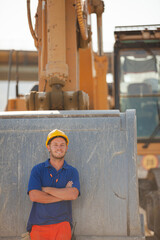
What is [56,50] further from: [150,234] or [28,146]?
[150,234]

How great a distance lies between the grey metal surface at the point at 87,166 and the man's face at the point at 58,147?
0.31m

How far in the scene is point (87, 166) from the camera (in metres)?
2.30

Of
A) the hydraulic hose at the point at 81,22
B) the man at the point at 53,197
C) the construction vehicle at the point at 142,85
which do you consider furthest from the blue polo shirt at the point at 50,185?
the construction vehicle at the point at 142,85

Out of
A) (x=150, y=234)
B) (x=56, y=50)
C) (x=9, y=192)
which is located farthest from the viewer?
(x=150, y=234)

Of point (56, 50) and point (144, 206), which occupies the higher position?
point (56, 50)

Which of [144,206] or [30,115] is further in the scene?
[144,206]

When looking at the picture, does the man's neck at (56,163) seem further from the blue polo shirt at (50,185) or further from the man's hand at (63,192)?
the man's hand at (63,192)

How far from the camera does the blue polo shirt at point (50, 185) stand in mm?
1897

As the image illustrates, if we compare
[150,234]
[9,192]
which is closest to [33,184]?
[9,192]

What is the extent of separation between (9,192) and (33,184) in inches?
16.9

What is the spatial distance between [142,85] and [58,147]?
120 inches

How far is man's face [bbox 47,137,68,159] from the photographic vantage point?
2.01m

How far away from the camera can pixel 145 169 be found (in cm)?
435

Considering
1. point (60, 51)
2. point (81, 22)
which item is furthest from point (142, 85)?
point (60, 51)
